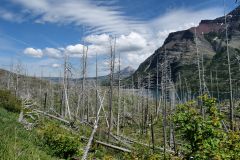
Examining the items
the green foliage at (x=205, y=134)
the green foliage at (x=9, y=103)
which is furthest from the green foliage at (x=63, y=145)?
the green foliage at (x=9, y=103)

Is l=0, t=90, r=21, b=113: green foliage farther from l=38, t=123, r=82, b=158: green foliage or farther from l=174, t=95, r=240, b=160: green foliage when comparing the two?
l=174, t=95, r=240, b=160: green foliage

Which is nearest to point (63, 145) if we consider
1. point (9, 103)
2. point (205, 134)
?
point (205, 134)

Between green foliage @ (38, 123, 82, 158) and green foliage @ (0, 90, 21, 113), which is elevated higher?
green foliage @ (0, 90, 21, 113)

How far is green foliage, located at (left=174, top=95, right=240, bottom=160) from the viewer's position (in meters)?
9.16

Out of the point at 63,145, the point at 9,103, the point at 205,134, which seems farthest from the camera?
the point at 9,103

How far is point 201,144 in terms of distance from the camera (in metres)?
9.33

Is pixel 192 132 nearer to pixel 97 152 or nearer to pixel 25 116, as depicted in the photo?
pixel 97 152

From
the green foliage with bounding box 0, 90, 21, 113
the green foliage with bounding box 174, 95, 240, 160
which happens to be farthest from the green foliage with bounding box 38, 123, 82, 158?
the green foliage with bounding box 0, 90, 21, 113

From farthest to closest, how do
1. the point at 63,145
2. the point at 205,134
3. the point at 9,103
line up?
the point at 9,103 < the point at 63,145 < the point at 205,134

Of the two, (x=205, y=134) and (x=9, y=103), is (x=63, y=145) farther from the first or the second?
(x=9, y=103)

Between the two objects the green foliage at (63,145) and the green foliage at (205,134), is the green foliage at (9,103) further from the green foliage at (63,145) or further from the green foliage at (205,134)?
the green foliage at (205,134)

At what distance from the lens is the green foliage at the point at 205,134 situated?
916 centimetres

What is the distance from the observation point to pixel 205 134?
9461 mm

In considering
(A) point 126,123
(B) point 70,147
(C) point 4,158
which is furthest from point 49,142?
(A) point 126,123
